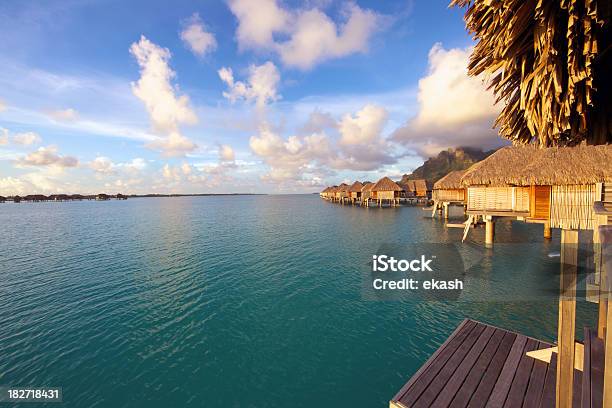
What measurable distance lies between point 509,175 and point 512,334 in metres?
14.2

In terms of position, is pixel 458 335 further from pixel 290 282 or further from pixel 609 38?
pixel 290 282

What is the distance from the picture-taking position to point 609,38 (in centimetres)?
255

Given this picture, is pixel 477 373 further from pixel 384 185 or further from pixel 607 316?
pixel 384 185

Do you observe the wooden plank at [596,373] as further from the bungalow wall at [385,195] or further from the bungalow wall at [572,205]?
the bungalow wall at [385,195]

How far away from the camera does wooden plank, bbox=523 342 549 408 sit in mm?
4113

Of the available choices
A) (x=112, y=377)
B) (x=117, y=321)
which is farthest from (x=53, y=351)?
(x=112, y=377)

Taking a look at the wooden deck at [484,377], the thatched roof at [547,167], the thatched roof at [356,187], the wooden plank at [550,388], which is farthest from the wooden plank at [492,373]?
the thatched roof at [356,187]

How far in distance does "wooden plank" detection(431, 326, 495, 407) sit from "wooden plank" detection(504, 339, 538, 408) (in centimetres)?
68

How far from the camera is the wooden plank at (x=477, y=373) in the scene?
421 centimetres

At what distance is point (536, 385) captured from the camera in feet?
14.6

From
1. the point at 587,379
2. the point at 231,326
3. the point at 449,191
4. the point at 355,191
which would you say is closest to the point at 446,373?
the point at 587,379

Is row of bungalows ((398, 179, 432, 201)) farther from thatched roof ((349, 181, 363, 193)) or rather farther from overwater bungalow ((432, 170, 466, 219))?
overwater bungalow ((432, 170, 466, 219))

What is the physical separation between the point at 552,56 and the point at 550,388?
570cm

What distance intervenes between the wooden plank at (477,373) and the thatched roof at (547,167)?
41.3 ft
